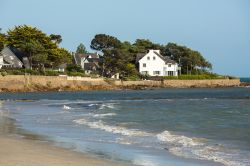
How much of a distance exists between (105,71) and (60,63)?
42.9 ft

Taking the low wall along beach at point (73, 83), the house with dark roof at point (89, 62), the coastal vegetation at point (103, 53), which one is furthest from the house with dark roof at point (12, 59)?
the house with dark roof at point (89, 62)

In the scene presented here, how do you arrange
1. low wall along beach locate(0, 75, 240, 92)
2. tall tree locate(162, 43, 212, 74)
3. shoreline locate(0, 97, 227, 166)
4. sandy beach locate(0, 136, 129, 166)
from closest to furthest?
sandy beach locate(0, 136, 129, 166)
shoreline locate(0, 97, 227, 166)
low wall along beach locate(0, 75, 240, 92)
tall tree locate(162, 43, 212, 74)

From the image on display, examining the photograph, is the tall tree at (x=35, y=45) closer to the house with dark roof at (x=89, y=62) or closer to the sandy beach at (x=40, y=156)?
the house with dark roof at (x=89, y=62)

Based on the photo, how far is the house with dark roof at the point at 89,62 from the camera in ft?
379

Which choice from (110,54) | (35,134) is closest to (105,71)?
(110,54)

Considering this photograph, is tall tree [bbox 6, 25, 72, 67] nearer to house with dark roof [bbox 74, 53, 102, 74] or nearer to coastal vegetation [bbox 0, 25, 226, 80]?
coastal vegetation [bbox 0, 25, 226, 80]

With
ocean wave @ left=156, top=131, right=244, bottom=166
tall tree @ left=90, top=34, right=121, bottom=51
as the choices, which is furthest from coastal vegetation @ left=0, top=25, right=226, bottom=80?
ocean wave @ left=156, top=131, right=244, bottom=166

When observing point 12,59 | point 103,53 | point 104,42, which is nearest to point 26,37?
point 12,59

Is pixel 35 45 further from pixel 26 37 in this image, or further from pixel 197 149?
pixel 197 149

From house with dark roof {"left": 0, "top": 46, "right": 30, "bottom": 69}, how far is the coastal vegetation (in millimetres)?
1494

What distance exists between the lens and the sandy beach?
12.5 metres

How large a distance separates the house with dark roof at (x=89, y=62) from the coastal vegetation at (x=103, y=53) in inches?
67.7

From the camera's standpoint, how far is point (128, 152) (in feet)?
51.4

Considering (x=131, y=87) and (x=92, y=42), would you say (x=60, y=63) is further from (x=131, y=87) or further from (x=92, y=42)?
(x=92, y=42)
